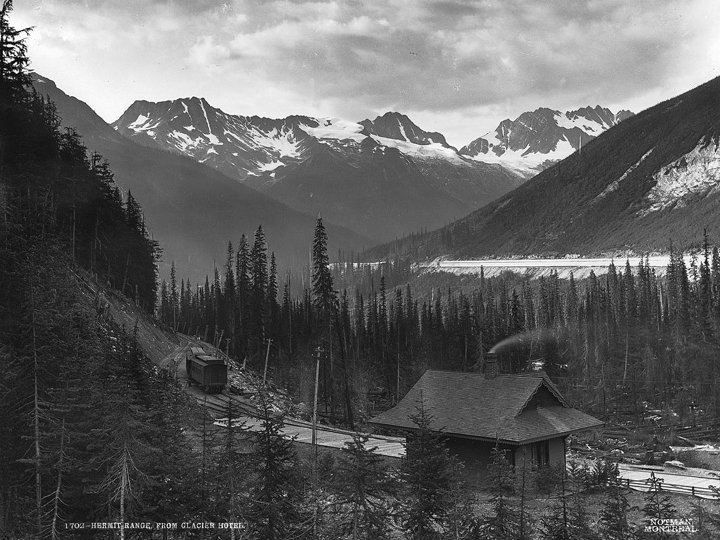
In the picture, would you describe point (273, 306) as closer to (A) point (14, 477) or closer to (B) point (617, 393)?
(B) point (617, 393)

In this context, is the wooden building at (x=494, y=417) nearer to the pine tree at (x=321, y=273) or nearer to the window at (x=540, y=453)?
the window at (x=540, y=453)

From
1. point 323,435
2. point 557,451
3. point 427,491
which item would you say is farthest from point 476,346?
point 427,491

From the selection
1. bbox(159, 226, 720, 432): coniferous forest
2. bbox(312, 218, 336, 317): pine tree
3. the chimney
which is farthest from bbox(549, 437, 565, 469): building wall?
bbox(159, 226, 720, 432): coniferous forest

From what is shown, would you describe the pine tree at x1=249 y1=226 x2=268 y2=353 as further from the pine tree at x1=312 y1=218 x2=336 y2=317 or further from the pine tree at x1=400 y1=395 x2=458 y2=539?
the pine tree at x1=400 y1=395 x2=458 y2=539

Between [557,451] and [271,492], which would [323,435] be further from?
[271,492]

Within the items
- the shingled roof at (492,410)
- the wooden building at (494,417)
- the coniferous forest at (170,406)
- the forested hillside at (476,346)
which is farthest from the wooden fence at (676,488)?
the forested hillside at (476,346)

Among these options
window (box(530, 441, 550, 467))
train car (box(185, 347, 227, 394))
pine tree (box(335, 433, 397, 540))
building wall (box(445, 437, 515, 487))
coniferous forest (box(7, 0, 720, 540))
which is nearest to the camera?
pine tree (box(335, 433, 397, 540))

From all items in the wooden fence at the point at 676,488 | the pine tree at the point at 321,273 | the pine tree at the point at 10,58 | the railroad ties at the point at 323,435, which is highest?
the pine tree at the point at 10,58

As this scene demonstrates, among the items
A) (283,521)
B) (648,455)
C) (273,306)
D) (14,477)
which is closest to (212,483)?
(283,521)
